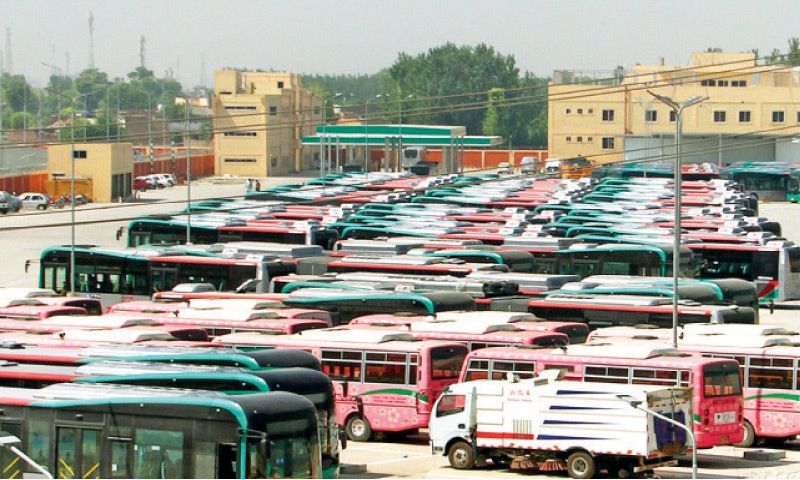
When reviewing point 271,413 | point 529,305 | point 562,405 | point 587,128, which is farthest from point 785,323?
point 587,128

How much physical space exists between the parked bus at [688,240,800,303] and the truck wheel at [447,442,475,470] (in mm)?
21901

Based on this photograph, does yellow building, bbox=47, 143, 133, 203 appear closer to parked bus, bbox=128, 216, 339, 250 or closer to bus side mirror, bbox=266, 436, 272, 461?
parked bus, bbox=128, 216, 339, 250

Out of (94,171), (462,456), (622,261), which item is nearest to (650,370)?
(462,456)

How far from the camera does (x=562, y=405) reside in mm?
19328

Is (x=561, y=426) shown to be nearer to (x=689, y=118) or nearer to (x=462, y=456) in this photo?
(x=462, y=456)

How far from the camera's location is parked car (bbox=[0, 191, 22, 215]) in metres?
73.8

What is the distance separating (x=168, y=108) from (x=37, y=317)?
162539 mm

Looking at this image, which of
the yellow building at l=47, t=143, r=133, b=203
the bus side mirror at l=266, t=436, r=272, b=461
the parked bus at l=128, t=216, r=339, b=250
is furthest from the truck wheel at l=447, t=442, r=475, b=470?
the yellow building at l=47, t=143, r=133, b=203

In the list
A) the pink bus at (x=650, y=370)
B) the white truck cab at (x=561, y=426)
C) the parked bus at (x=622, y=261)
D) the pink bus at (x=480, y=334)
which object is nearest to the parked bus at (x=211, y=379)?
the white truck cab at (x=561, y=426)

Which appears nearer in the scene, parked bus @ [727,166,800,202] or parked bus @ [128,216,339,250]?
parked bus @ [128,216,339,250]

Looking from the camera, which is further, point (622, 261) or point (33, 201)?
point (33, 201)

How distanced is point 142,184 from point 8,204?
75.2 feet

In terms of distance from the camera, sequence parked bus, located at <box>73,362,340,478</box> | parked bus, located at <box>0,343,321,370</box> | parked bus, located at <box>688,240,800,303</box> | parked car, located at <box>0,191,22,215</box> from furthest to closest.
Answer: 1. parked car, located at <box>0,191,22,215</box>
2. parked bus, located at <box>688,240,800,303</box>
3. parked bus, located at <box>0,343,321,370</box>
4. parked bus, located at <box>73,362,340,478</box>

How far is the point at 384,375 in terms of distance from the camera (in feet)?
76.0
